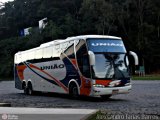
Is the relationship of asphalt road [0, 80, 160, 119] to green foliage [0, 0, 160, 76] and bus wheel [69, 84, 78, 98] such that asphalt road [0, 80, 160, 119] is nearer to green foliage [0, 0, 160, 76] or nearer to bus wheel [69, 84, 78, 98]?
bus wheel [69, 84, 78, 98]

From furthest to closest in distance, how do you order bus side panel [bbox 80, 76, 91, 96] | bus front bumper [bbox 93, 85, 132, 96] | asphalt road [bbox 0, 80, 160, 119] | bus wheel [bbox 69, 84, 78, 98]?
bus wheel [bbox 69, 84, 78, 98], bus side panel [bbox 80, 76, 91, 96], bus front bumper [bbox 93, 85, 132, 96], asphalt road [bbox 0, 80, 160, 119]

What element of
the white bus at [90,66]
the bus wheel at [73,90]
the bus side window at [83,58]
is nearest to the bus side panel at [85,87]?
the white bus at [90,66]

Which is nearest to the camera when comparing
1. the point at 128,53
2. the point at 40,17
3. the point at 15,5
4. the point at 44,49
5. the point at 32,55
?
the point at 128,53

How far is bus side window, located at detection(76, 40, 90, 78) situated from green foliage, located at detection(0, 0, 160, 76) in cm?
4734

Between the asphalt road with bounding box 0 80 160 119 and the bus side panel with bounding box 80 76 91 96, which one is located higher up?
the bus side panel with bounding box 80 76 91 96

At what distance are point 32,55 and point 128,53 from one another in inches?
377

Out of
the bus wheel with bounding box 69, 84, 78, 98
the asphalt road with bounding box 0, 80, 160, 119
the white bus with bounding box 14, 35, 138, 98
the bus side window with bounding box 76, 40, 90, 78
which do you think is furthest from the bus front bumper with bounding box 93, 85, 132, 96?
the bus wheel with bounding box 69, 84, 78, 98

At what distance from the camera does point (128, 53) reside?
21953 mm

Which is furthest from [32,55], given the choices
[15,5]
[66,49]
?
[15,5]

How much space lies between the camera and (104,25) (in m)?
70.0

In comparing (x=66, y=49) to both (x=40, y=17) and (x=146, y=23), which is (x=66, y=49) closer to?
(x=146, y=23)

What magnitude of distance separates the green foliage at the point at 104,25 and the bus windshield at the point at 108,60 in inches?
1872

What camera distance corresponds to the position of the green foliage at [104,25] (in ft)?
231

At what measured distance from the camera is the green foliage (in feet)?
231
